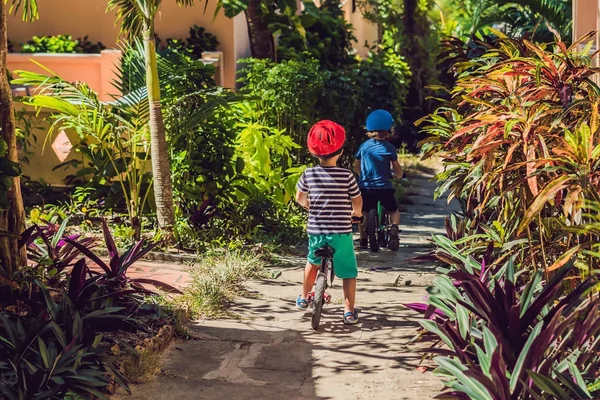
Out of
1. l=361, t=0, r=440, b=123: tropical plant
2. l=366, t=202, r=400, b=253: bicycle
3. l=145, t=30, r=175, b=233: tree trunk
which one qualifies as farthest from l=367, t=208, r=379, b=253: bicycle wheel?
l=361, t=0, r=440, b=123: tropical plant

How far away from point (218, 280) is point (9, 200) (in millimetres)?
2163

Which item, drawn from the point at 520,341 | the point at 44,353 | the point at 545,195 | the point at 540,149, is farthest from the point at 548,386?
the point at 44,353

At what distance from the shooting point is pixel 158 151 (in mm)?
9805

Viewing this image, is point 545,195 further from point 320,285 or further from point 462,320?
point 320,285

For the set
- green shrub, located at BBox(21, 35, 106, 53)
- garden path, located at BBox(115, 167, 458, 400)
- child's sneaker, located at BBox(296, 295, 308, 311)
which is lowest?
garden path, located at BBox(115, 167, 458, 400)

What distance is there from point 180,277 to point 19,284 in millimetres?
2452

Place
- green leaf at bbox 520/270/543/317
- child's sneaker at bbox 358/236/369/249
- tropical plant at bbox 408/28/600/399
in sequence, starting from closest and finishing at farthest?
tropical plant at bbox 408/28/600/399
green leaf at bbox 520/270/543/317
child's sneaker at bbox 358/236/369/249

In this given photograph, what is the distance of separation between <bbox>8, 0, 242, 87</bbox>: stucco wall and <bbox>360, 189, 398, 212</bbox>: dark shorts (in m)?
5.34

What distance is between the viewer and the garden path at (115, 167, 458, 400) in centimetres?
609

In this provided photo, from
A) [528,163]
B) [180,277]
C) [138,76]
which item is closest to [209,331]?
[180,277]

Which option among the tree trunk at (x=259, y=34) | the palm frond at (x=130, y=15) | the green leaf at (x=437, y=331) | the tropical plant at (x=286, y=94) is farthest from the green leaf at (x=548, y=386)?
the tree trunk at (x=259, y=34)

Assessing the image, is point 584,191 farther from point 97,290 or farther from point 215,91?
point 215,91

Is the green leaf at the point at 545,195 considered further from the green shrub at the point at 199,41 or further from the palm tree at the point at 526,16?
the palm tree at the point at 526,16

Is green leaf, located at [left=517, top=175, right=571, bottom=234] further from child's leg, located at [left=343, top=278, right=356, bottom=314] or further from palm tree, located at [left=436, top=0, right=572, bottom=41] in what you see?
palm tree, located at [left=436, top=0, right=572, bottom=41]
